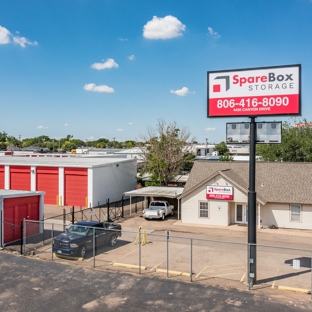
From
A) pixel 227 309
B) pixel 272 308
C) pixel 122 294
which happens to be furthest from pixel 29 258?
pixel 272 308

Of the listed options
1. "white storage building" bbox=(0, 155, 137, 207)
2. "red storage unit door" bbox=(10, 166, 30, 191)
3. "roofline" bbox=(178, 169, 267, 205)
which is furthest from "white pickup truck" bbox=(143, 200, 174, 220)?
"red storage unit door" bbox=(10, 166, 30, 191)

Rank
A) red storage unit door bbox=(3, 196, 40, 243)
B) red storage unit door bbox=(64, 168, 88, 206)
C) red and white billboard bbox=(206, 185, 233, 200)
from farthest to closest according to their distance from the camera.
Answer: red storage unit door bbox=(64, 168, 88, 206)
red and white billboard bbox=(206, 185, 233, 200)
red storage unit door bbox=(3, 196, 40, 243)

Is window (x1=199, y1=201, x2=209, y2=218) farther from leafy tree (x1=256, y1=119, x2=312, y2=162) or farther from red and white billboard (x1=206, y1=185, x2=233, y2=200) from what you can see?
leafy tree (x1=256, y1=119, x2=312, y2=162)

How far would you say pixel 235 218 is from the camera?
28.4 m

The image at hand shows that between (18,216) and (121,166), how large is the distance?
2010 cm

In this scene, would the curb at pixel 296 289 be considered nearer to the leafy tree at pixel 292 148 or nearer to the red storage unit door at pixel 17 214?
the red storage unit door at pixel 17 214

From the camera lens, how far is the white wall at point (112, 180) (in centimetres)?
3587

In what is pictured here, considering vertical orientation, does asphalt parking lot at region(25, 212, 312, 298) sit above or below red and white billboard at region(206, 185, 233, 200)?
below

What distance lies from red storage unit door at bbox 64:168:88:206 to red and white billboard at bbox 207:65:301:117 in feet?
73.0

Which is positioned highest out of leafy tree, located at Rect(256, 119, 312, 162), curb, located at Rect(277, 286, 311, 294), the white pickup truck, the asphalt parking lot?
leafy tree, located at Rect(256, 119, 312, 162)

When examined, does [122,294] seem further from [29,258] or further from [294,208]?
[294,208]

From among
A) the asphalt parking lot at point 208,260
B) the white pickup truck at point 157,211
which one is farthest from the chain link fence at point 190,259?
the white pickup truck at point 157,211

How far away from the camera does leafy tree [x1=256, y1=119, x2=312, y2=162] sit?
42194 millimetres

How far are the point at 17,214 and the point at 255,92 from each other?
16.0 metres
